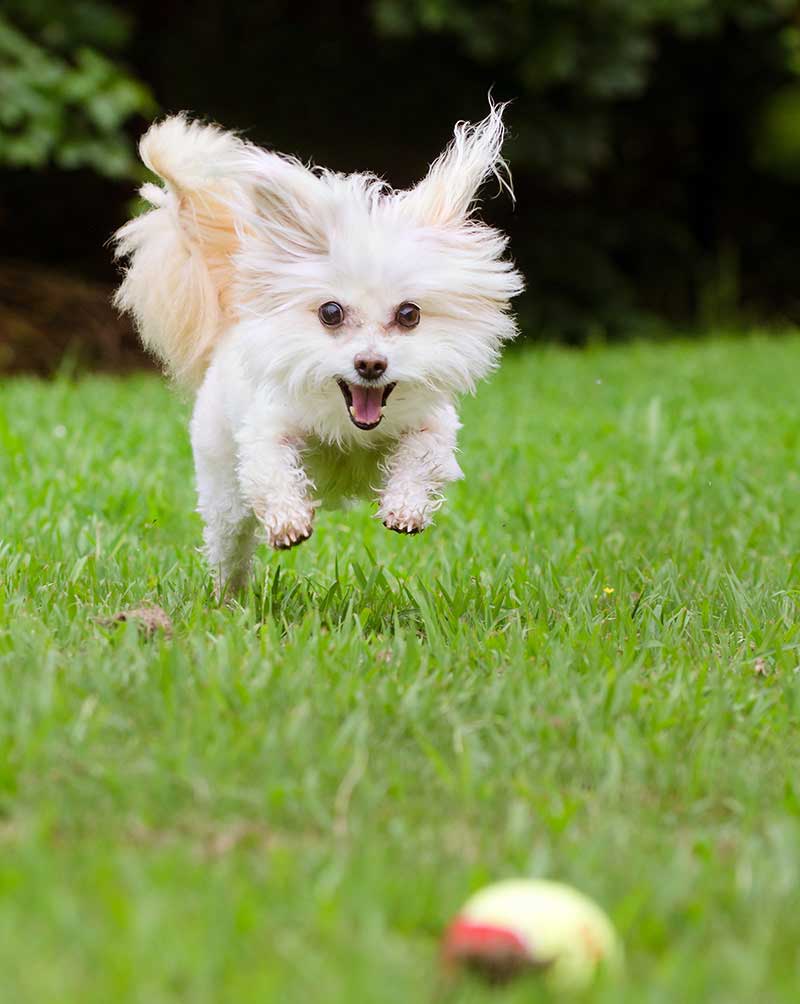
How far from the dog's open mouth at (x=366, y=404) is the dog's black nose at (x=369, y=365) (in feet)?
0.23

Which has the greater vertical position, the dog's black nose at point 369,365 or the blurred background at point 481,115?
the blurred background at point 481,115

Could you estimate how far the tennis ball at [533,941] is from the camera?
197 cm

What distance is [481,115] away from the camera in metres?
12.7

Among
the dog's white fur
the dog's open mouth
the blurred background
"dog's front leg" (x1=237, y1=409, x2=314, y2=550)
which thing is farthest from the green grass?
the blurred background

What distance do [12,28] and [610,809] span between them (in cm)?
854

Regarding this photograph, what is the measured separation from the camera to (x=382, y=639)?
3.62 metres

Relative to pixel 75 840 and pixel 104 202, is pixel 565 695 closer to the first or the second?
pixel 75 840

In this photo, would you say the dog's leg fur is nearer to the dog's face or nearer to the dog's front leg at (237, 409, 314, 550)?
the dog's front leg at (237, 409, 314, 550)

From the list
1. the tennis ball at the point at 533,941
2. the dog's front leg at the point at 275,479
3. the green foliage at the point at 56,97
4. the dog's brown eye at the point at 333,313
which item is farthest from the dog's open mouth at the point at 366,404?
the green foliage at the point at 56,97

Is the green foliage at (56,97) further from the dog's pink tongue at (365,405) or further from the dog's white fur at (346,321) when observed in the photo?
the dog's pink tongue at (365,405)

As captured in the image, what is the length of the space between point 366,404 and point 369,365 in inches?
5.7

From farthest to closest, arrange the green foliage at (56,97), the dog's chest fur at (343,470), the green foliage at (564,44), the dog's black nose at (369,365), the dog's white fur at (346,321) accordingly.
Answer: the green foliage at (564,44) < the green foliage at (56,97) < the dog's chest fur at (343,470) < the dog's white fur at (346,321) < the dog's black nose at (369,365)

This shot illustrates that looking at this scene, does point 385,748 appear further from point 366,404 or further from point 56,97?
point 56,97

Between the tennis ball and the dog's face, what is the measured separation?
170 cm
